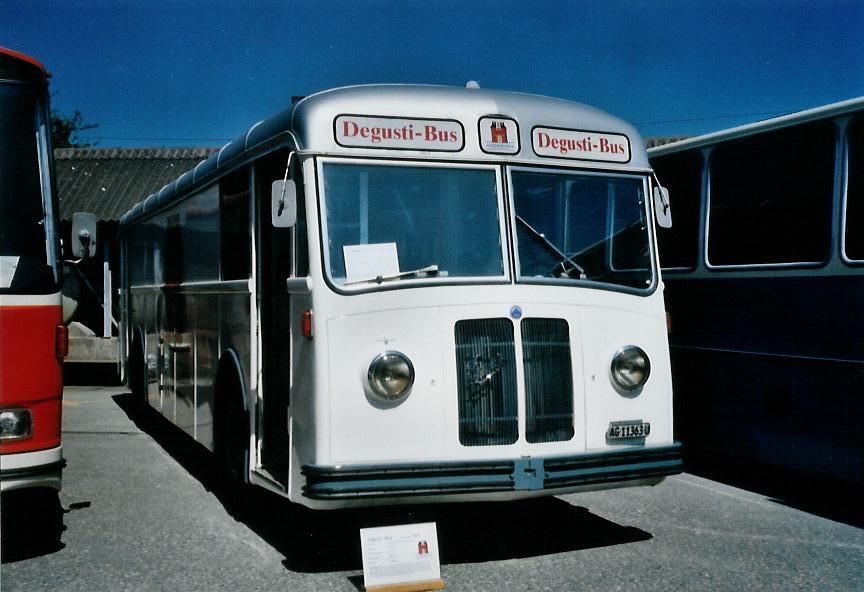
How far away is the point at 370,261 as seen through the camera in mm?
5477

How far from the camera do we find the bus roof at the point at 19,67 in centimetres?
559

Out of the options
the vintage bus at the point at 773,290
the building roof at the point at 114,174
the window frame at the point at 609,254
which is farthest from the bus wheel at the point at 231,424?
the building roof at the point at 114,174

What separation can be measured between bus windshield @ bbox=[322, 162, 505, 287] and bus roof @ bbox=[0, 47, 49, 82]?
1858 millimetres

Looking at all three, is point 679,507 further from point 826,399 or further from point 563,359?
point 563,359

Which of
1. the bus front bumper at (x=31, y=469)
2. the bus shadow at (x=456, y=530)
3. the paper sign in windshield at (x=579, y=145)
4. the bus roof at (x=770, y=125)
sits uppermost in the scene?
the bus roof at (x=770, y=125)

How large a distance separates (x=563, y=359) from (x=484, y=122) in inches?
58.9

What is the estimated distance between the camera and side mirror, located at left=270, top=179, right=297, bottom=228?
5410mm

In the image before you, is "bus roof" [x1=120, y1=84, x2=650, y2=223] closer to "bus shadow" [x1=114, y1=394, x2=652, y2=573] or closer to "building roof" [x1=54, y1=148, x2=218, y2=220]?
"bus shadow" [x1=114, y1=394, x2=652, y2=573]

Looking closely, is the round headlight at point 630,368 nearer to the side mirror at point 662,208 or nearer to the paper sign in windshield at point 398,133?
the side mirror at point 662,208

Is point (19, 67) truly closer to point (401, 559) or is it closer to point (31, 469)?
point (31, 469)

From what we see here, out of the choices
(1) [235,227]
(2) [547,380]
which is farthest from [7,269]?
(2) [547,380]

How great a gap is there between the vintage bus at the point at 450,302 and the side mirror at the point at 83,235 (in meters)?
Result: 1.03

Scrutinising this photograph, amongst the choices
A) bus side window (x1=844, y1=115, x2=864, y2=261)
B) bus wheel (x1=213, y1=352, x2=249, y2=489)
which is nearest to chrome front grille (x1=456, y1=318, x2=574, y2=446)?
bus wheel (x1=213, y1=352, x2=249, y2=489)

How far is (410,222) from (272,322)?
4.64ft
